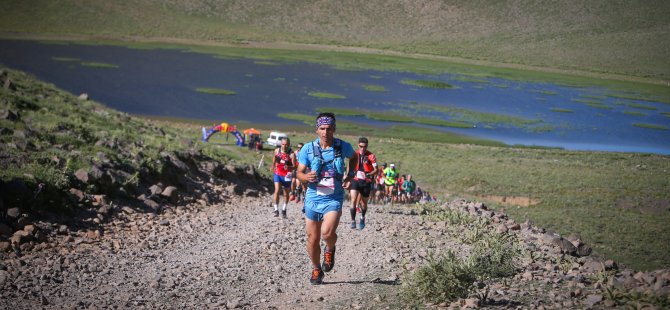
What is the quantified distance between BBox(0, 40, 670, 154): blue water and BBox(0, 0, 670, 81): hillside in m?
30.6

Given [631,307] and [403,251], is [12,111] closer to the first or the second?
[403,251]

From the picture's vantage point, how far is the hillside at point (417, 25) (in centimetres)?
11025

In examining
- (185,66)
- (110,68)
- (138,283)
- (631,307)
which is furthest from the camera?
(185,66)

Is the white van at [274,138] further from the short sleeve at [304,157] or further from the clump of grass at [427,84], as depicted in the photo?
the clump of grass at [427,84]

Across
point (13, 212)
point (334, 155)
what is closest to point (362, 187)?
point (334, 155)

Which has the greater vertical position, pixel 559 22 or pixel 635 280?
pixel 559 22

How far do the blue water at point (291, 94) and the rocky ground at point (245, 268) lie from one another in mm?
27574

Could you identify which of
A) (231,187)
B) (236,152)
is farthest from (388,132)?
(231,187)

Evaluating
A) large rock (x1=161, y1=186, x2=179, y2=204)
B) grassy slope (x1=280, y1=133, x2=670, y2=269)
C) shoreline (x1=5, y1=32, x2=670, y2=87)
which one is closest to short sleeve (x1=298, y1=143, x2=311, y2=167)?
large rock (x1=161, y1=186, x2=179, y2=204)

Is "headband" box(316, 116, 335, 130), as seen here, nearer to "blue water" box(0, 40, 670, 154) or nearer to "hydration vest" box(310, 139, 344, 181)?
"hydration vest" box(310, 139, 344, 181)

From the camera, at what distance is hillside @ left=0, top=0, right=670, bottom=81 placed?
110m

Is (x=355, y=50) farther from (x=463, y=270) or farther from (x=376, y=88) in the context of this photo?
(x=463, y=270)

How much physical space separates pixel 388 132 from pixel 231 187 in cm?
2374

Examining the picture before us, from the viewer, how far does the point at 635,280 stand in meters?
7.84
